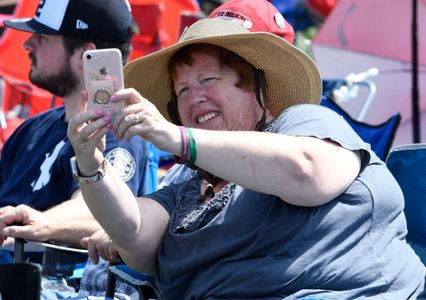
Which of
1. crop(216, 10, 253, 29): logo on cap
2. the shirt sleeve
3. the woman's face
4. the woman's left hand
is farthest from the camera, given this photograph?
crop(216, 10, 253, 29): logo on cap

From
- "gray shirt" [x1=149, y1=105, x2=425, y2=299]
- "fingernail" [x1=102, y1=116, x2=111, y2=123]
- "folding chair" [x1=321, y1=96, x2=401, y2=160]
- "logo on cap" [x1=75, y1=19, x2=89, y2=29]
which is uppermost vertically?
"fingernail" [x1=102, y1=116, x2=111, y2=123]

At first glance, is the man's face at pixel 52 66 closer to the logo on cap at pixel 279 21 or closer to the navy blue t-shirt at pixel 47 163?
the navy blue t-shirt at pixel 47 163

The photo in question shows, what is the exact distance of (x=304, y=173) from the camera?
8.57ft

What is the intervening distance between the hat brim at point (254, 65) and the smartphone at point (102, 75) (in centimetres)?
42

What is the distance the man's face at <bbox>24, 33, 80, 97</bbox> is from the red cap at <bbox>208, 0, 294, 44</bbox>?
137 centimetres

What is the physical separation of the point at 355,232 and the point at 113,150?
1.50 m

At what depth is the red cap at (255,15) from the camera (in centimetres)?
317

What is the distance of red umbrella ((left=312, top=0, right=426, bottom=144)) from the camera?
7.32 metres

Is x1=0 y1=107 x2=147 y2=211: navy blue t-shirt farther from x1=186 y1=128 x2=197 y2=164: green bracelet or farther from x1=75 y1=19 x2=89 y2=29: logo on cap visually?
x1=186 y1=128 x2=197 y2=164: green bracelet

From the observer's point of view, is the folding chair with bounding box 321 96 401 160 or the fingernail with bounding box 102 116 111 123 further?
the folding chair with bounding box 321 96 401 160

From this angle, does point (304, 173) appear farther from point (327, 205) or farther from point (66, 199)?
point (66, 199)

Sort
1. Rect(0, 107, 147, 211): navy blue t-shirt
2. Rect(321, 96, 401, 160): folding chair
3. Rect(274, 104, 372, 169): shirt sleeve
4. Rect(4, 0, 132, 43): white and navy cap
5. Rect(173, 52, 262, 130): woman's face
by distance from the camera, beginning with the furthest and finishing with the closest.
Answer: Rect(321, 96, 401, 160): folding chair < Rect(4, 0, 132, 43): white and navy cap < Rect(0, 107, 147, 211): navy blue t-shirt < Rect(173, 52, 262, 130): woman's face < Rect(274, 104, 372, 169): shirt sleeve

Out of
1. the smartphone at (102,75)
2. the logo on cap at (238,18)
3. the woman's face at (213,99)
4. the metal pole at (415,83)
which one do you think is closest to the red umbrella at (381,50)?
the metal pole at (415,83)

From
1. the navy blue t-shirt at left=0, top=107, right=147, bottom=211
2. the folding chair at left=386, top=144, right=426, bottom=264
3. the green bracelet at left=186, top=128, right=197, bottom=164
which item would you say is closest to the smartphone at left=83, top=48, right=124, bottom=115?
the green bracelet at left=186, top=128, right=197, bottom=164
